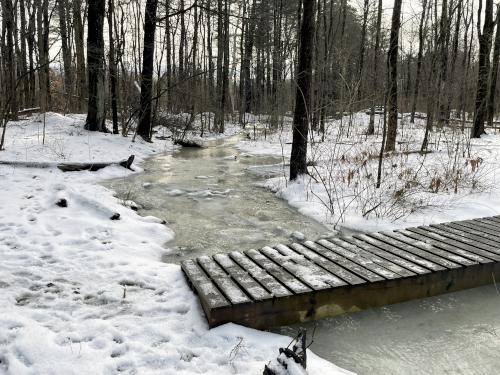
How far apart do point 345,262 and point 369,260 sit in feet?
0.79

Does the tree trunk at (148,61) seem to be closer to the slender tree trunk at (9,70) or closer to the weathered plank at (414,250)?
the slender tree trunk at (9,70)

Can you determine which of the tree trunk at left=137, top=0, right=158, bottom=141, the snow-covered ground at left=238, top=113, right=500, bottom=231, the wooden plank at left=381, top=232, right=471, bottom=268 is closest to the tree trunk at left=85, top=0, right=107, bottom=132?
the tree trunk at left=137, top=0, right=158, bottom=141

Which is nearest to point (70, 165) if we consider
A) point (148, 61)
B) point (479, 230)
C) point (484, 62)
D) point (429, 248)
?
point (148, 61)

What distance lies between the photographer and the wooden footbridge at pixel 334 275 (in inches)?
113

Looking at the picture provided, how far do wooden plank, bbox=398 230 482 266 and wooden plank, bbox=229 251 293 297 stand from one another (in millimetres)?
1744

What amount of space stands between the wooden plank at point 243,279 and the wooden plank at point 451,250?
1.90 meters

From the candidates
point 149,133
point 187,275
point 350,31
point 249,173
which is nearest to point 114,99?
point 149,133

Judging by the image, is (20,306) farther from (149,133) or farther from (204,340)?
(149,133)

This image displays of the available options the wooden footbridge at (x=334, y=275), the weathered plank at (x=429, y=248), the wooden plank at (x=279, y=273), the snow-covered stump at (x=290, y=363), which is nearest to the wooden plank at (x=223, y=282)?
the wooden footbridge at (x=334, y=275)

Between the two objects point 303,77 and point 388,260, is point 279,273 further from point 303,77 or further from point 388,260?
point 303,77

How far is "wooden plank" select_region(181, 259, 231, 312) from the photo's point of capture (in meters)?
2.74

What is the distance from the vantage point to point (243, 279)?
316 cm

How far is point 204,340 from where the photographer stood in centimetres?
259

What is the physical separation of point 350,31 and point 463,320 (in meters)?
33.5
